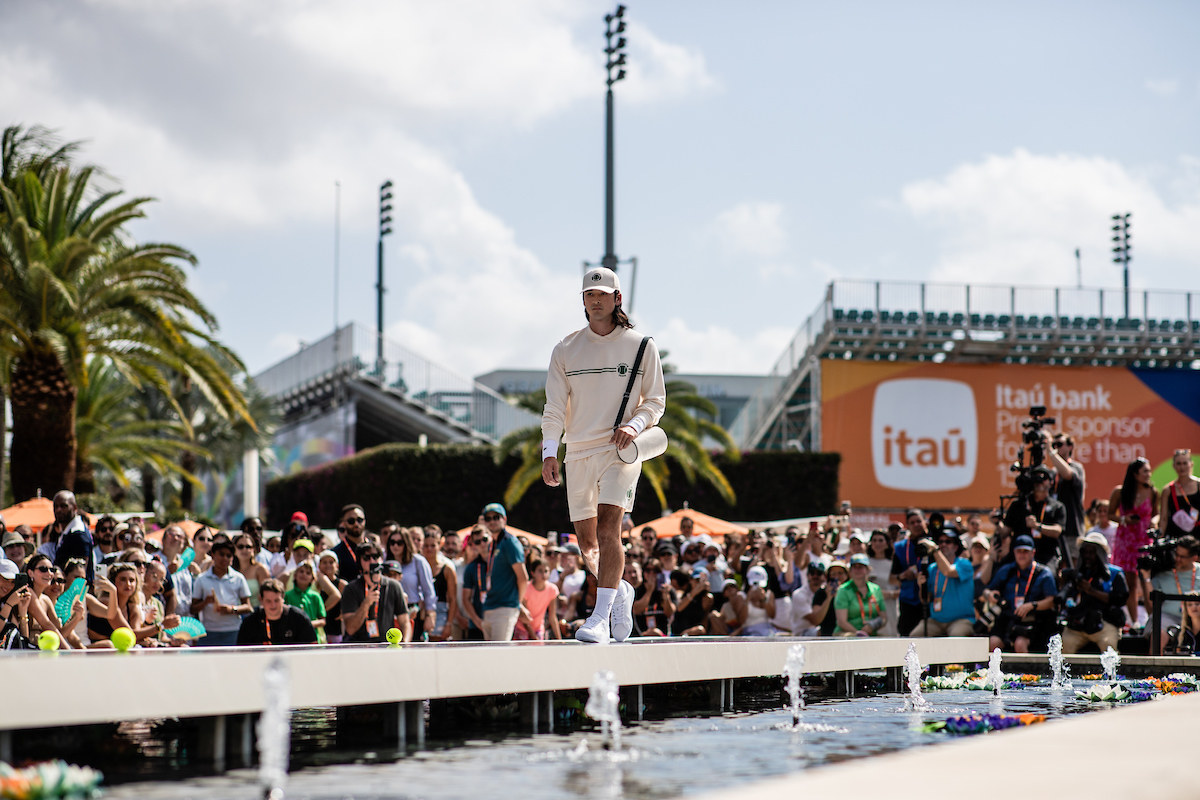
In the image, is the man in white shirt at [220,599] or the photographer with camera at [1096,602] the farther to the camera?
the photographer with camera at [1096,602]

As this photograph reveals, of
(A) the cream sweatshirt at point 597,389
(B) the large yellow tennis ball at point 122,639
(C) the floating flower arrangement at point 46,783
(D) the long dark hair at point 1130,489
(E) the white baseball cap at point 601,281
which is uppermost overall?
(E) the white baseball cap at point 601,281

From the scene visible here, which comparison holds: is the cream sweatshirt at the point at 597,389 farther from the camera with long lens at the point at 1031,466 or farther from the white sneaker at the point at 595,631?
the camera with long lens at the point at 1031,466

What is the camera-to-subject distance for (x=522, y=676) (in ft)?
→ 19.2

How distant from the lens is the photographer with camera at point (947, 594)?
12.9 m

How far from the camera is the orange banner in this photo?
3609 centimetres

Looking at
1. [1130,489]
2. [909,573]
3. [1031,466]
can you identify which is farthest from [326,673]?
[1130,489]

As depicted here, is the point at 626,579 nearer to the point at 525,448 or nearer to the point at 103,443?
the point at 525,448

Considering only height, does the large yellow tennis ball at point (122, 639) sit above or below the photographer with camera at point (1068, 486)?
below

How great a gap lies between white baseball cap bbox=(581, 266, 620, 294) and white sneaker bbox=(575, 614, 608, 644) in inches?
76.6

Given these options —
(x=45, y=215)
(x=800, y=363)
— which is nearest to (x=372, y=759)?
(x=45, y=215)

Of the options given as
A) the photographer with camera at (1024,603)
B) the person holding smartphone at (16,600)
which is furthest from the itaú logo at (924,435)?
the person holding smartphone at (16,600)

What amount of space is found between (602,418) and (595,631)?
1263 millimetres

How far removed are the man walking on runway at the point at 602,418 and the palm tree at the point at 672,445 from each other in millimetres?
20603

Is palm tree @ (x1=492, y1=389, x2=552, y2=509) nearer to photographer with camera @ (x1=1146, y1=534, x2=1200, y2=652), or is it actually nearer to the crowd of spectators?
the crowd of spectators
